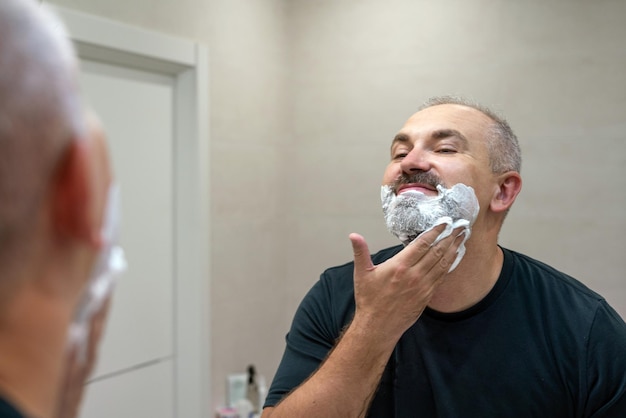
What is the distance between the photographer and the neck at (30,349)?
1.13 ft

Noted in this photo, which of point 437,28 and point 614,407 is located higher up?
point 437,28

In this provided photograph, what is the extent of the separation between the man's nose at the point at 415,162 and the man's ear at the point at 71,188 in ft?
3.12

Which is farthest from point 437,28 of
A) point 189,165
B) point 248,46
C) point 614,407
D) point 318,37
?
point 614,407

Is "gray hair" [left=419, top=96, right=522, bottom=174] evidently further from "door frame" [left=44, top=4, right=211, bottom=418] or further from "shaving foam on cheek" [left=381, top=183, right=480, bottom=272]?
"door frame" [left=44, top=4, right=211, bottom=418]

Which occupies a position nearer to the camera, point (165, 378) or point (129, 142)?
point (129, 142)

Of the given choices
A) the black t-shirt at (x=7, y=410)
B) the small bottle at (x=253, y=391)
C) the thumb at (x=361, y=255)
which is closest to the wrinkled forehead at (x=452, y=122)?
the thumb at (x=361, y=255)

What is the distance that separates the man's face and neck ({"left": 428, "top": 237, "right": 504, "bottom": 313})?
0.35ft

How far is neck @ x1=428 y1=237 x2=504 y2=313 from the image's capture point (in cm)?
121

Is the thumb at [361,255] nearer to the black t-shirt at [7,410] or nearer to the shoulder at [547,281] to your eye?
the shoulder at [547,281]

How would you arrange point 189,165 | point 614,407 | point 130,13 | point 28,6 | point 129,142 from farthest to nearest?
1. point 189,165
2. point 129,142
3. point 130,13
4. point 614,407
5. point 28,6

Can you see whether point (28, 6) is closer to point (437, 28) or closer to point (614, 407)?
point (614, 407)

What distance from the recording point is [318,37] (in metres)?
2.47

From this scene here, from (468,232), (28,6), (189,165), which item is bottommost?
(468,232)

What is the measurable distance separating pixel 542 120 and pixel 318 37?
3.13 ft
